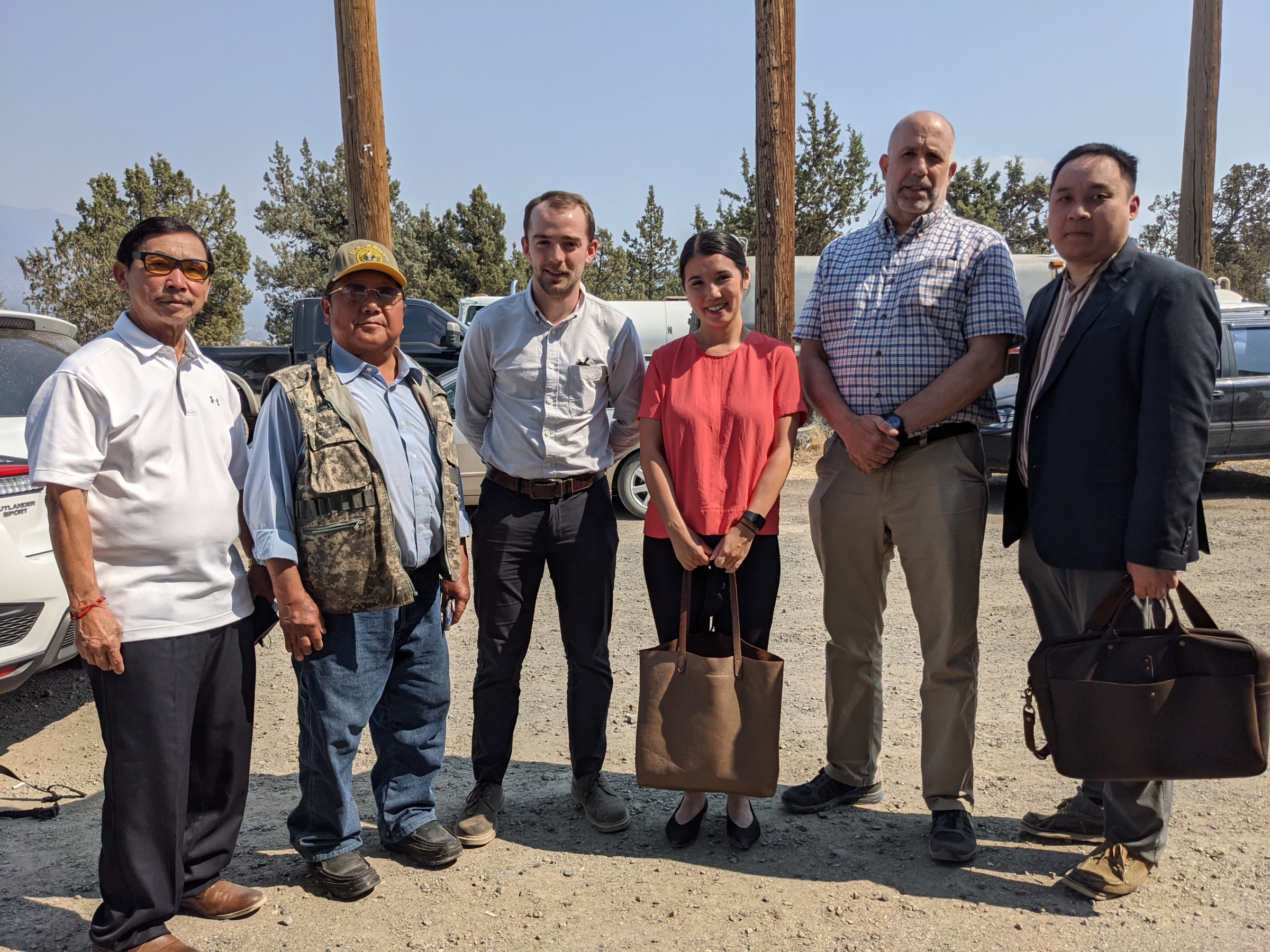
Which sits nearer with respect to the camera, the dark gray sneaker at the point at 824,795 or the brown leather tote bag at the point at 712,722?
the brown leather tote bag at the point at 712,722

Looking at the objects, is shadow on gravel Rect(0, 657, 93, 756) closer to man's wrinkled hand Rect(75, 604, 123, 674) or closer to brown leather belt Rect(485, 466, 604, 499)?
man's wrinkled hand Rect(75, 604, 123, 674)

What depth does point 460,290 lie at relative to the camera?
40.4 m

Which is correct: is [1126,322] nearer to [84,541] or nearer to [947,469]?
[947,469]

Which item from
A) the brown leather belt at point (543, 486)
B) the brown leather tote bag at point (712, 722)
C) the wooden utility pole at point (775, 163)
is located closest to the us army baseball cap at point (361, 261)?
the brown leather belt at point (543, 486)

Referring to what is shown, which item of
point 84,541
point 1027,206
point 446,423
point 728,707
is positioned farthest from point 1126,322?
point 1027,206

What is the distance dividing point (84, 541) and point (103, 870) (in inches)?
38.2

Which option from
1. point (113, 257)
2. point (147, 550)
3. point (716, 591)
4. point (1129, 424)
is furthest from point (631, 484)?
point (113, 257)

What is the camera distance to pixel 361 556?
3.01 metres

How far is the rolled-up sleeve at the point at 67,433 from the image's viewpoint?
2.53 meters

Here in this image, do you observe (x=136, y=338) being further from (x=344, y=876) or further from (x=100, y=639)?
(x=344, y=876)

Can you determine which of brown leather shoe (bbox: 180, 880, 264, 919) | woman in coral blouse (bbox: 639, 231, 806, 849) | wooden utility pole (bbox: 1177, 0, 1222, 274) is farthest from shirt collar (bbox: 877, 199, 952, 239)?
wooden utility pole (bbox: 1177, 0, 1222, 274)

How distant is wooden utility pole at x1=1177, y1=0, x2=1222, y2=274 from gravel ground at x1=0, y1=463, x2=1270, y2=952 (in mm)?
11767

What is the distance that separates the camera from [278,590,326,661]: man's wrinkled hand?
9.67 ft

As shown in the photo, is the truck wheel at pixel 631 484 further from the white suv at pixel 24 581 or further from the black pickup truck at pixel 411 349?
the white suv at pixel 24 581
